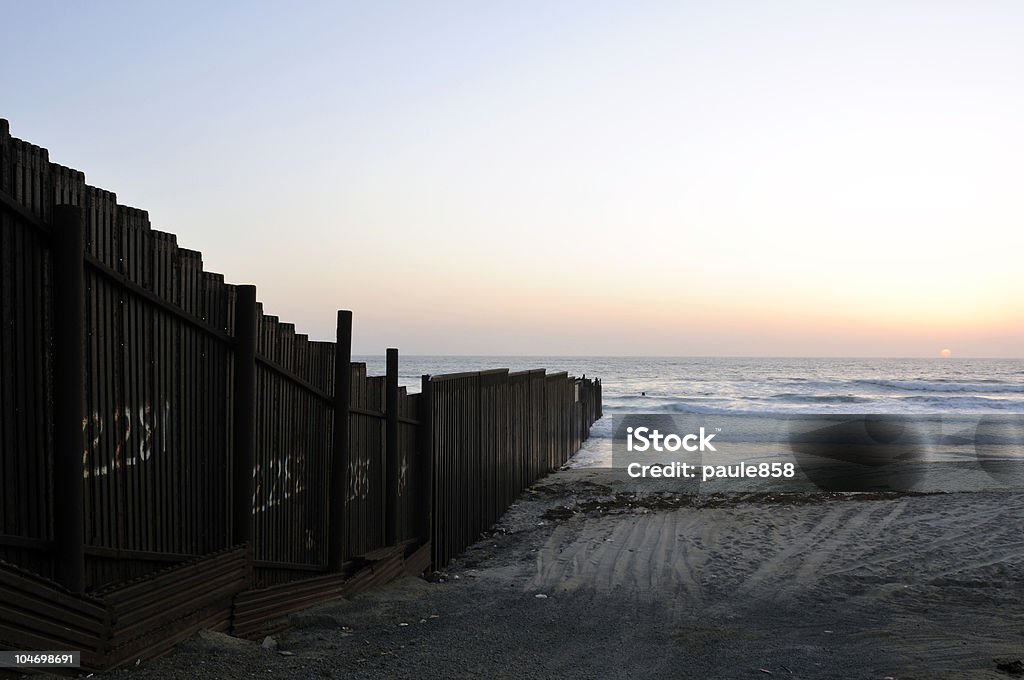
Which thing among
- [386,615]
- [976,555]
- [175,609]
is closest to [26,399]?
[175,609]

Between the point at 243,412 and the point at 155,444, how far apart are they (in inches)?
31.1

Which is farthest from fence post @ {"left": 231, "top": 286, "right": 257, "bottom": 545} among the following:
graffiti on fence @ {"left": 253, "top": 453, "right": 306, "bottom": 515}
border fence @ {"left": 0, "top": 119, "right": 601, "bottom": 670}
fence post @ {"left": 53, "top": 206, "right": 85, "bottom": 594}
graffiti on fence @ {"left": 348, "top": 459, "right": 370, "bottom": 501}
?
graffiti on fence @ {"left": 348, "top": 459, "right": 370, "bottom": 501}

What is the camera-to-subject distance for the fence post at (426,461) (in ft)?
30.4

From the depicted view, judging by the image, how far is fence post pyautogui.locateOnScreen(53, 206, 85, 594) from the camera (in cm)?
412

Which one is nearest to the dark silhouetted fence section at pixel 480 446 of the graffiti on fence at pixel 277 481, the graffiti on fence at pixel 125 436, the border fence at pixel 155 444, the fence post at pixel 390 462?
the fence post at pixel 390 462

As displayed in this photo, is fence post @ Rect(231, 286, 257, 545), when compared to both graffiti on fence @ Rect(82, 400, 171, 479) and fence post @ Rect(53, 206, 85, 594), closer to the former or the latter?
graffiti on fence @ Rect(82, 400, 171, 479)

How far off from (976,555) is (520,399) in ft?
23.8

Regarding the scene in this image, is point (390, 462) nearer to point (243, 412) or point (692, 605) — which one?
point (243, 412)

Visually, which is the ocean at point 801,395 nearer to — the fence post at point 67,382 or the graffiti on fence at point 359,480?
the graffiti on fence at point 359,480

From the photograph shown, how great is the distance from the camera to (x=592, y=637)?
6527 millimetres

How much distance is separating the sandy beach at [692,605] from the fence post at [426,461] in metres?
0.67

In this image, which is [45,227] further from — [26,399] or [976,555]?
[976,555]

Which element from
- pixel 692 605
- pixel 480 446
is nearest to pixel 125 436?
pixel 692 605

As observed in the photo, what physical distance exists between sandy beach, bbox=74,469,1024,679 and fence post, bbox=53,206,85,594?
41.5 inches
